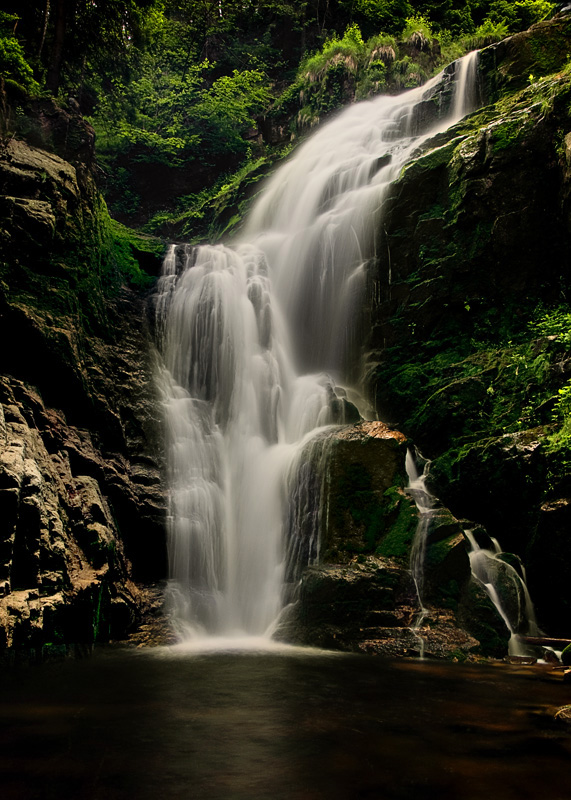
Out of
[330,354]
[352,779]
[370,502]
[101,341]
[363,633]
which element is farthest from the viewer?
[330,354]

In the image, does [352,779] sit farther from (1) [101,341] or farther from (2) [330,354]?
(2) [330,354]

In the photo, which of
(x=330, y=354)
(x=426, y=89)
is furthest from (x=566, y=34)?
(x=330, y=354)

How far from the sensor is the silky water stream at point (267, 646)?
297cm

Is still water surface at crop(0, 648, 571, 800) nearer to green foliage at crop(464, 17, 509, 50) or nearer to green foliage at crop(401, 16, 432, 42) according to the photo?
green foliage at crop(464, 17, 509, 50)

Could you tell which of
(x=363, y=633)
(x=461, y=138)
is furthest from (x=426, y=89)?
(x=363, y=633)

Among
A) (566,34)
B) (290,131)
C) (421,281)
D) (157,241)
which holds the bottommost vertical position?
(421,281)

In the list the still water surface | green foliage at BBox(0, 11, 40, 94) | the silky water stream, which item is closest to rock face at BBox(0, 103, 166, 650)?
the silky water stream

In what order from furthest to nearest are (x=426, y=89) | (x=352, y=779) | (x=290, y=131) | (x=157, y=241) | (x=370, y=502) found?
(x=290, y=131)
(x=426, y=89)
(x=157, y=241)
(x=370, y=502)
(x=352, y=779)

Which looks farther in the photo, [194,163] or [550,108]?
[194,163]

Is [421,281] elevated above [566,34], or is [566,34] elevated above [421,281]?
[566,34]

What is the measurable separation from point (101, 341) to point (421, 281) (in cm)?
736

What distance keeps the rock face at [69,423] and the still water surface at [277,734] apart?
1139 mm

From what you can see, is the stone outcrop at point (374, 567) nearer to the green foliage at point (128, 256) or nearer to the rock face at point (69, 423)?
the rock face at point (69, 423)

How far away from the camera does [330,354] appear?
1374 cm
